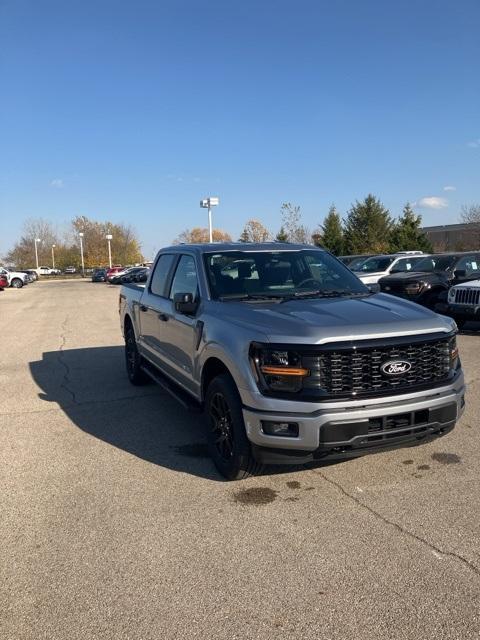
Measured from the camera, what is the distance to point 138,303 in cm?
695

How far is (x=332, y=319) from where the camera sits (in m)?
3.88

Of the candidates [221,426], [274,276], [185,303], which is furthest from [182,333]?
[221,426]

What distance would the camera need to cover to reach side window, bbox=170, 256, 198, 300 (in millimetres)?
5242

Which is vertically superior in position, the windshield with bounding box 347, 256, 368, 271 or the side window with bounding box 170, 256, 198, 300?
the side window with bounding box 170, 256, 198, 300

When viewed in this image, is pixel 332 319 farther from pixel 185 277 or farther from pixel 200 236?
pixel 200 236

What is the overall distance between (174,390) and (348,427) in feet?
7.72

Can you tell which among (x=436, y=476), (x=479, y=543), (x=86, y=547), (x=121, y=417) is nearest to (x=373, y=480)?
(x=436, y=476)

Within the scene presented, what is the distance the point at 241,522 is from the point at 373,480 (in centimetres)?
116

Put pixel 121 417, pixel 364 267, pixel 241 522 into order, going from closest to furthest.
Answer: pixel 241 522
pixel 121 417
pixel 364 267

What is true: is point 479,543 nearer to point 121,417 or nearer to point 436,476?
point 436,476

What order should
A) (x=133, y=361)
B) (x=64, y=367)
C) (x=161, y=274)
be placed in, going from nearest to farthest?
(x=161, y=274)
(x=133, y=361)
(x=64, y=367)

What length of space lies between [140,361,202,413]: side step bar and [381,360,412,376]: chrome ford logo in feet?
5.86

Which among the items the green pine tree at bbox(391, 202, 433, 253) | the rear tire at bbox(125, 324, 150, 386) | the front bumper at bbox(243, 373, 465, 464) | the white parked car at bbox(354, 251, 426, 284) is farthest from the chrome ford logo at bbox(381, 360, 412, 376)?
the green pine tree at bbox(391, 202, 433, 253)

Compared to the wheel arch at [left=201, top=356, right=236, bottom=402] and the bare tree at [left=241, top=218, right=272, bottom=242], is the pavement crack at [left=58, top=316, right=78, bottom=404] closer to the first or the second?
the wheel arch at [left=201, top=356, right=236, bottom=402]
